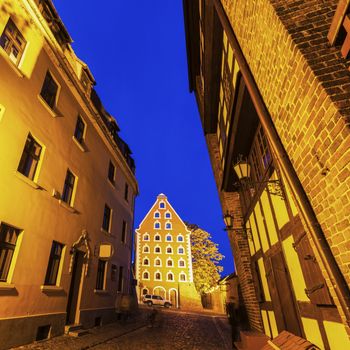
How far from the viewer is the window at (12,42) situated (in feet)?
24.7

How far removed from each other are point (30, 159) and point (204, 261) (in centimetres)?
3763

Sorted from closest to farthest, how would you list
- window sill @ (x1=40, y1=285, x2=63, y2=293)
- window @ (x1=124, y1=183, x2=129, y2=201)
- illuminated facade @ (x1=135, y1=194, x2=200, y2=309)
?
window sill @ (x1=40, y1=285, x2=63, y2=293) < window @ (x1=124, y1=183, x2=129, y2=201) < illuminated facade @ (x1=135, y1=194, x2=200, y2=309)

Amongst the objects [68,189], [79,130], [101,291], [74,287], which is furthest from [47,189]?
[101,291]

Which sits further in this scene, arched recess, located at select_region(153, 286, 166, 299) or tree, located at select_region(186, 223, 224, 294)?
tree, located at select_region(186, 223, 224, 294)

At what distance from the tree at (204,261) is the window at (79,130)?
32805 millimetres

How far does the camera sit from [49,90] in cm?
942

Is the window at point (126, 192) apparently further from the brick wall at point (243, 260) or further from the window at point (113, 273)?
the brick wall at point (243, 260)

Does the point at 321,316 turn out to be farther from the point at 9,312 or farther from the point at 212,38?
the point at 212,38

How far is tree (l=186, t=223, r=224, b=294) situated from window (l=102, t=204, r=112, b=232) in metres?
28.7

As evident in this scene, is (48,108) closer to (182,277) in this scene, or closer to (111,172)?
(111,172)

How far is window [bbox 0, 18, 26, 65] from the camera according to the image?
24.7ft

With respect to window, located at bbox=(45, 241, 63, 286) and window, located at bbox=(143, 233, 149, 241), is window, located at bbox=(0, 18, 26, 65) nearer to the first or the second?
window, located at bbox=(45, 241, 63, 286)

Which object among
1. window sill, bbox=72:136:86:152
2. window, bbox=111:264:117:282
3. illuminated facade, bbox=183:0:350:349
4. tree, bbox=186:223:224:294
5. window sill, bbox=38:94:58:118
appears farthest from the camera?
tree, bbox=186:223:224:294

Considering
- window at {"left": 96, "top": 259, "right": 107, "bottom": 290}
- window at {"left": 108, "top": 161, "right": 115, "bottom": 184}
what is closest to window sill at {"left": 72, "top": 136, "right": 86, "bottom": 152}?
window at {"left": 108, "top": 161, "right": 115, "bottom": 184}
